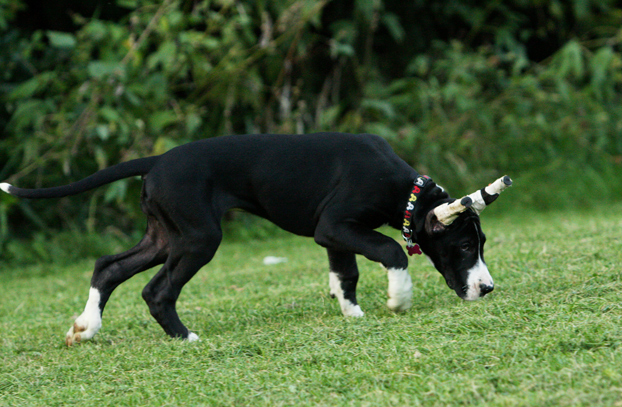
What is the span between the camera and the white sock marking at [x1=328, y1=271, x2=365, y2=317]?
4.03m

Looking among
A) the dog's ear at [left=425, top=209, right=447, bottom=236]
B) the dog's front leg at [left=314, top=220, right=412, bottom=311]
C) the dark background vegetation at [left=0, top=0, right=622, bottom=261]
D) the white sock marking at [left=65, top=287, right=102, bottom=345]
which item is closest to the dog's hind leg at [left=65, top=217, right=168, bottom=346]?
the white sock marking at [left=65, top=287, right=102, bottom=345]

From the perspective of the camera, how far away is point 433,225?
3838mm

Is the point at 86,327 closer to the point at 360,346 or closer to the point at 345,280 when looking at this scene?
the point at 345,280

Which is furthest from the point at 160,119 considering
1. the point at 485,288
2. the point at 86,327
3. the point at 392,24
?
the point at 485,288

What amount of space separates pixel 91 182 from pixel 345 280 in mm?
1451

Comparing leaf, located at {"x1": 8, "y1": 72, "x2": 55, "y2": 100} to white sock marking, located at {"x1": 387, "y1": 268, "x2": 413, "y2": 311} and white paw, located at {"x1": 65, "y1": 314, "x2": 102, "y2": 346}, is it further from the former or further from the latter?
white sock marking, located at {"x1": 387, "y1": 268, "x2": 413, "y2": 311}

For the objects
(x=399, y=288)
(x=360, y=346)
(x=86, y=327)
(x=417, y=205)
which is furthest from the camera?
(x=86, y=327)

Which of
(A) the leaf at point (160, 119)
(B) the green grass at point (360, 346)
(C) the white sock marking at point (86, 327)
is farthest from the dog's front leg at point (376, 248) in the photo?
(A) the leaf at point (160, 119)

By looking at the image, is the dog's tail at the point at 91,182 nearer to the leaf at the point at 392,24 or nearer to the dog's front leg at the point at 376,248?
the dog's front leg at the point at 376,248

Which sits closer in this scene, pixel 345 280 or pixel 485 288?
pixel 485 288

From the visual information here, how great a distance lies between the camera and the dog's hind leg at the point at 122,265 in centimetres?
407

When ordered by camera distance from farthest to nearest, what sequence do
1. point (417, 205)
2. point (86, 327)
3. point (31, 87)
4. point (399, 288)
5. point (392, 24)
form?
point (392, 24)
point (31, 87)
point (86, 327)
point (417, 205)
point (399, 288)

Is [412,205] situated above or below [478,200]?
below

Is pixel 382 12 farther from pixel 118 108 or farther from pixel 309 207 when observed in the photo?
pixel 309 207
